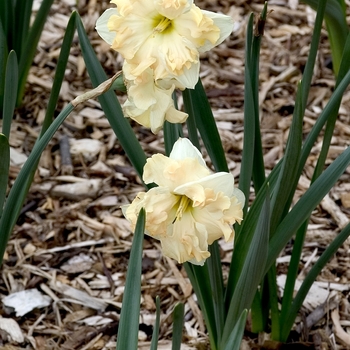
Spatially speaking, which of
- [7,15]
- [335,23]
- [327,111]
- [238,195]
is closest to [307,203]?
[327,111]

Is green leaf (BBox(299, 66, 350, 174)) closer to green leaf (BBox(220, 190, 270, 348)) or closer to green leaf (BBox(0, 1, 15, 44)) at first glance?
green leaf (BBox(220, 190, 270, 348))

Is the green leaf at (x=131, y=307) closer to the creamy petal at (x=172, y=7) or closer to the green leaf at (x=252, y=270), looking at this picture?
the green leaf at (x=252, y=270)

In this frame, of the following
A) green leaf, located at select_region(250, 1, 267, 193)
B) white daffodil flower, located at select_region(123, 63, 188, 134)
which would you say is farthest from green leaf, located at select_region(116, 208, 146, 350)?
green leaf, located at select_region(250, 1, 267, 193)

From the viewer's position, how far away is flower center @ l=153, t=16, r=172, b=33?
0.96 m

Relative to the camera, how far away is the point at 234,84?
8.25ft

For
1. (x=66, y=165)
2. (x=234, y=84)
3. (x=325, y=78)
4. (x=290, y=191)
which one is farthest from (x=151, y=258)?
(x=325, y=78)

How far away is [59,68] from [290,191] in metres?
0.51

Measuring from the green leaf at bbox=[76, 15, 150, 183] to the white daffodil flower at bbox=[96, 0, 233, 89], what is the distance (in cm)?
28

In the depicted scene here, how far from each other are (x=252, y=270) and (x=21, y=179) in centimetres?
42

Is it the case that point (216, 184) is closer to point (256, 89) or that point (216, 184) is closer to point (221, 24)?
point (221, 24)

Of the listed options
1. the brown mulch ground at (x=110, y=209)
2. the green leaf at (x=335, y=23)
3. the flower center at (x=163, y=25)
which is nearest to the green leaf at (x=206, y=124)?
the flower center at (x=163, y=25)

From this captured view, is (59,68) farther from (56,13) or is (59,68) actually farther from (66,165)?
(56,13)

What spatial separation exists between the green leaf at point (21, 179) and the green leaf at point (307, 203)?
1.43 feet

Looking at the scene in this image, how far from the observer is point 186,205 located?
929 mm
